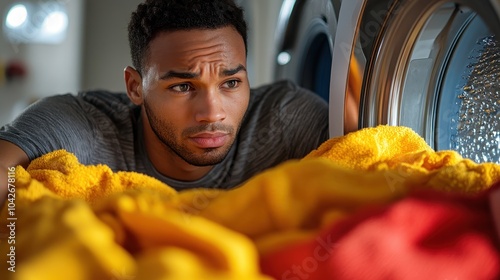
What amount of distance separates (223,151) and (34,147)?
279 millimetres

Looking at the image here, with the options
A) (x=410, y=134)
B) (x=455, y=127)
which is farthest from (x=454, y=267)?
(x=455, y=127)

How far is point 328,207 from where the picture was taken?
55 cm

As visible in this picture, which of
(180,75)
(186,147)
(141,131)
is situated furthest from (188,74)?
(141,131)

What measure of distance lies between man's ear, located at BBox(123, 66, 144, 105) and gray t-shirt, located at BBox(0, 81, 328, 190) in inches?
2.1

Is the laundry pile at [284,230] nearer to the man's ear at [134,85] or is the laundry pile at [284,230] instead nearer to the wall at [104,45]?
the man's ear at [134,85]

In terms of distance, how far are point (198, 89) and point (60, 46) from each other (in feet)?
2.82

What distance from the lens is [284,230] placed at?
0.53m

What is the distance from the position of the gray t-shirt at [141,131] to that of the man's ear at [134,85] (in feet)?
0.17

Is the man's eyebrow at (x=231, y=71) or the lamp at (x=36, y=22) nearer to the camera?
the man's eyebrow at (x=231, y=71)

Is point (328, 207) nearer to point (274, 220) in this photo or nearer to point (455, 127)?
point (274, 220)

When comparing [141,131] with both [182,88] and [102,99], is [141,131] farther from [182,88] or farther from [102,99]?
[182,88]

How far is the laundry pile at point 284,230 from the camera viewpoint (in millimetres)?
447

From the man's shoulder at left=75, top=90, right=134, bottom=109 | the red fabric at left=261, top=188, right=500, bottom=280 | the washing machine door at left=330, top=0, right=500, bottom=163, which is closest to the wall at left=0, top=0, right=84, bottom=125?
the man's shoulder at left=75, top=90, right=134, bottom=109

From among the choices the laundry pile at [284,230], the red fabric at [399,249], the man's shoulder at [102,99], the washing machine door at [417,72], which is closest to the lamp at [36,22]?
the man's shoulder at [102,99]
